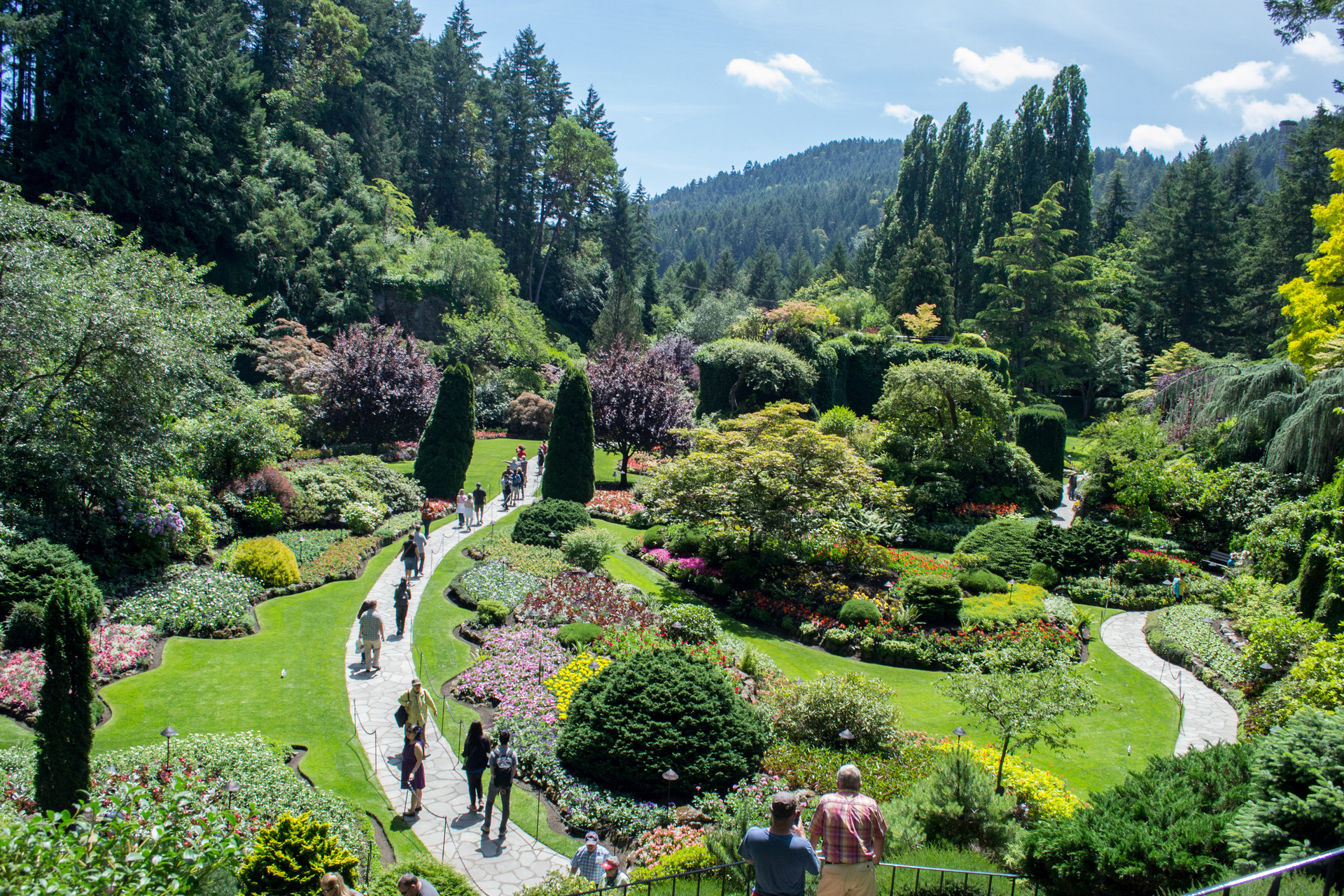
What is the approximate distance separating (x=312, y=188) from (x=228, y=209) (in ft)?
22.1

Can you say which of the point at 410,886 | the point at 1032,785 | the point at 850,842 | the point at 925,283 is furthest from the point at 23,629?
the point at 925,283

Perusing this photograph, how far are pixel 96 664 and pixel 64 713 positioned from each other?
4.77 meters

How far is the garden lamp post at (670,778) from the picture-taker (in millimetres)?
8570

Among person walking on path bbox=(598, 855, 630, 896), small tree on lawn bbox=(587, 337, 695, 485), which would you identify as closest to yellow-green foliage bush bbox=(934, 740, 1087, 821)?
person walking on path bbox=(598, 855, 630, 896)

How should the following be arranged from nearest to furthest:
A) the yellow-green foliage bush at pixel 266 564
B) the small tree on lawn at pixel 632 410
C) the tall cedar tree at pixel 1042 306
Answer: the yellow-green foliage bush at pixel 266 564 → the small tree on lawn at pixel 632 410 → the tall cedar tree at pixel 1042 306

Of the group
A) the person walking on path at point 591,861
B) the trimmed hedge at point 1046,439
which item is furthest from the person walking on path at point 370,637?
the trimmed hedge at point 1046,439

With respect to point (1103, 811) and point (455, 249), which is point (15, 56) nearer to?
point (455, 249)

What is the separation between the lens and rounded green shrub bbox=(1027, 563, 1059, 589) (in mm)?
19125

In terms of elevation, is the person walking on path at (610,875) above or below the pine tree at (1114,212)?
below

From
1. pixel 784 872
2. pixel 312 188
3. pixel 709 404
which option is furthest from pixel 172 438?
pixel 312 188

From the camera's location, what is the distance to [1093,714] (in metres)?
12.6

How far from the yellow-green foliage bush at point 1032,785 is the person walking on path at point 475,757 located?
583 centimetres

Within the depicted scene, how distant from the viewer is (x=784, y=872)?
508cm

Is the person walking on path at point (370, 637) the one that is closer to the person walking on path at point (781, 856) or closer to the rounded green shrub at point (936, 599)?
the person walking on path at point (781, 856)
